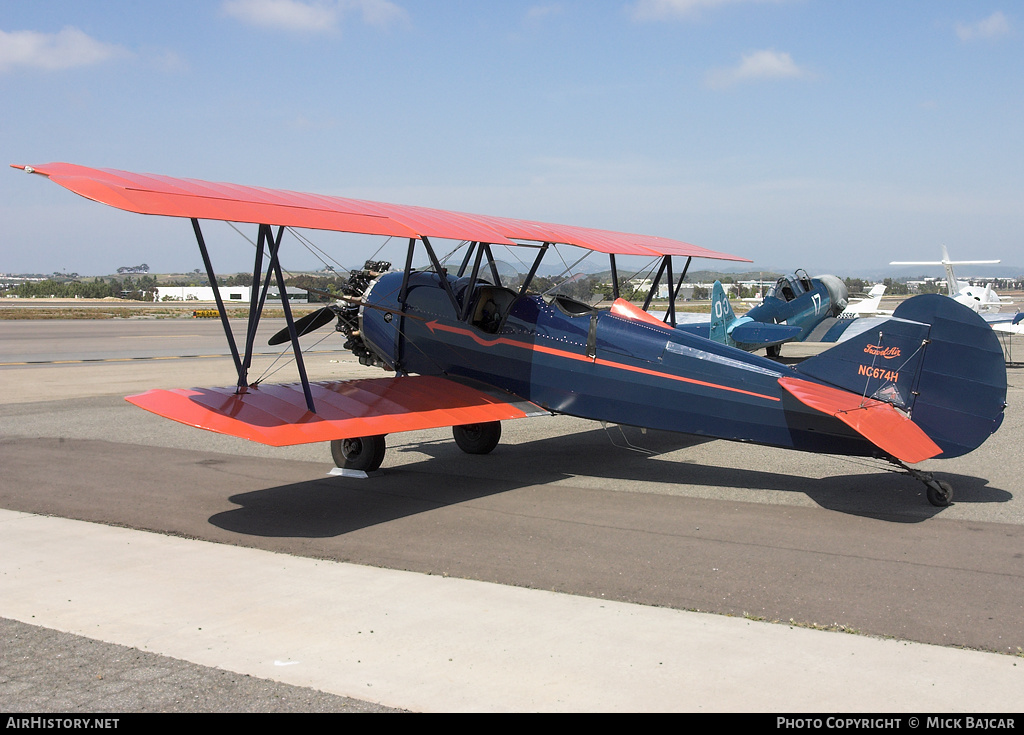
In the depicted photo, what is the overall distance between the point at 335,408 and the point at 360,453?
1219 mm

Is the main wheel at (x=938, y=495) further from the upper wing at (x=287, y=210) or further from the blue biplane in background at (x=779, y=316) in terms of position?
the blue biplane in background at (x=779, y=316)

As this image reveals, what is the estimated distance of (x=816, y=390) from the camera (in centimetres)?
745

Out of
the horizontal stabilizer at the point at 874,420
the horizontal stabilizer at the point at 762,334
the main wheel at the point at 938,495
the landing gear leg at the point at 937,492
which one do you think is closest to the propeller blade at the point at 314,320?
the horizontal stabilizer at the point at 874,420

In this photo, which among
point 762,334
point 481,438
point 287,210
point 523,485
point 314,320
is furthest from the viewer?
point 762,334

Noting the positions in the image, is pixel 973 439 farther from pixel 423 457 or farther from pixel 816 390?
pixel 423 457

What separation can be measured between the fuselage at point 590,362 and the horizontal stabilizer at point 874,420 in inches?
8.0

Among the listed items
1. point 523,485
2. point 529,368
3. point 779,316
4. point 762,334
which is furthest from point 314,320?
point 779,316

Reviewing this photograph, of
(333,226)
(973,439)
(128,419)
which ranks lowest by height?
(128,419)

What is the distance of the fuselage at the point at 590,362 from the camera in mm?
7676

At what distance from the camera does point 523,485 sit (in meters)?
8.48

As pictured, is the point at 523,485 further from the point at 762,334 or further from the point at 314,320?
the point at 762,334
